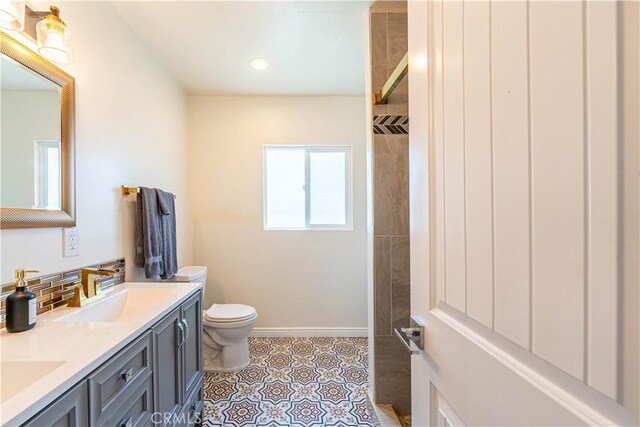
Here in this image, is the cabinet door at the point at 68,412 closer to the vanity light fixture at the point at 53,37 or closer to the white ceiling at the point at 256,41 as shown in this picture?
the vanity light fixture at the point at 53,37

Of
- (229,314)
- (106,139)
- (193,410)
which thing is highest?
(106,139)

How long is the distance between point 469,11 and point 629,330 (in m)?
0.56

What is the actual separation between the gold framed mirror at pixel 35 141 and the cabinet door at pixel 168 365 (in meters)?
0.65

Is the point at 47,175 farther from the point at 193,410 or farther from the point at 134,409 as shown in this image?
the point at 193,410

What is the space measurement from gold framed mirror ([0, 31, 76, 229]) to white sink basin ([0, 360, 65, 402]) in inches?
20.6

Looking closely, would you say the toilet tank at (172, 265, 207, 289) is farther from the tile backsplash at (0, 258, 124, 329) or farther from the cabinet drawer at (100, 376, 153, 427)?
the cabinet drawer at (100, 376, 153, 427)

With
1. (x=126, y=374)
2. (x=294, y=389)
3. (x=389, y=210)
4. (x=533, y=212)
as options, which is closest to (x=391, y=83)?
(x=389, y=210)

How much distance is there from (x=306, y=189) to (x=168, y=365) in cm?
197

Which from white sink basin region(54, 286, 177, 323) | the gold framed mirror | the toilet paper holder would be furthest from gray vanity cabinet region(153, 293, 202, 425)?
the toilet paper holder

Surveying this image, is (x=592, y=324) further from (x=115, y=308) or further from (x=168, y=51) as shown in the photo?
(x=168, y=51)

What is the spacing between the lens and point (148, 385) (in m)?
1.09

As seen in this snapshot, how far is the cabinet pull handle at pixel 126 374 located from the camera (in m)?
0.93

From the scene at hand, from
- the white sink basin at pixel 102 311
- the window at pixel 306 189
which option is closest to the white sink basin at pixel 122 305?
the white sink basin at pixel 102 311

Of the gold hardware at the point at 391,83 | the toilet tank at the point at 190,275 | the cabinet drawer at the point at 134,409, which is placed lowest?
the cabinet drawer at the point at 134,409
